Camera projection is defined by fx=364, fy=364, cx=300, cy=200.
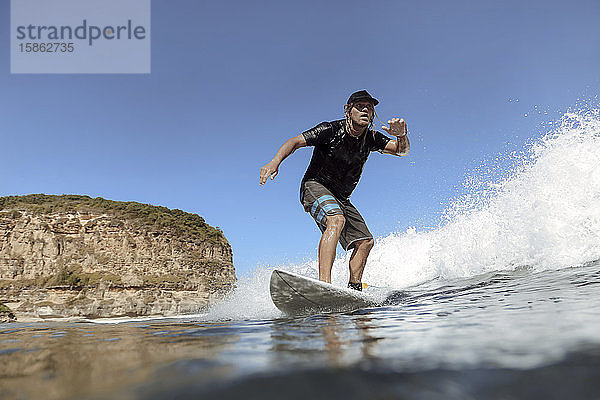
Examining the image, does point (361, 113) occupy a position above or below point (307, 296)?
above

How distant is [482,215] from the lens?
25.1ft

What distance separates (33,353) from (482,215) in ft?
26.1

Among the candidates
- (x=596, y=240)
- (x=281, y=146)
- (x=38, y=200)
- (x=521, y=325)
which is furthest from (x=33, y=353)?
(x=38, y=200)

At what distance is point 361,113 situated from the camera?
12.4 feet

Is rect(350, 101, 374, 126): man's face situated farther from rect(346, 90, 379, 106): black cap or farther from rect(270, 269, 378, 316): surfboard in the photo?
rect(270, 269, 378, 316): surfboard

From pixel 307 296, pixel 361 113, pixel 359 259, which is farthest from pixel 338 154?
pixel 307 296

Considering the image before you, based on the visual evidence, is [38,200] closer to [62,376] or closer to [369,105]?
[369,105]


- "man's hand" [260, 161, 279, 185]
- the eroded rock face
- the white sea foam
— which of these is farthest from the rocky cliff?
"man's hand" [260, 161, 279, 185]

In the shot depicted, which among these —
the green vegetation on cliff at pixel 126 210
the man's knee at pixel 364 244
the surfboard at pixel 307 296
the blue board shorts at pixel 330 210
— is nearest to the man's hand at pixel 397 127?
the blue board shorts at pixel 330 210

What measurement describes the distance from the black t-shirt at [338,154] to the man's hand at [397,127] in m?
0.21

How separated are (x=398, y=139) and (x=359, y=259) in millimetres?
1445

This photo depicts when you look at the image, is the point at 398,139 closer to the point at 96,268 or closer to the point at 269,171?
the point at 269,171

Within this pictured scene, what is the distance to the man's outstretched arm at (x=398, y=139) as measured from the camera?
3943mm

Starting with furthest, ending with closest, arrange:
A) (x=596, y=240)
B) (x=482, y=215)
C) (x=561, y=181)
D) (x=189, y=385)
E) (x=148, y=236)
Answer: (x=148, y=236) → (x=482, y=215) → (x=561, y=181) → (x=596, y=240) → (x=189, y=385)
